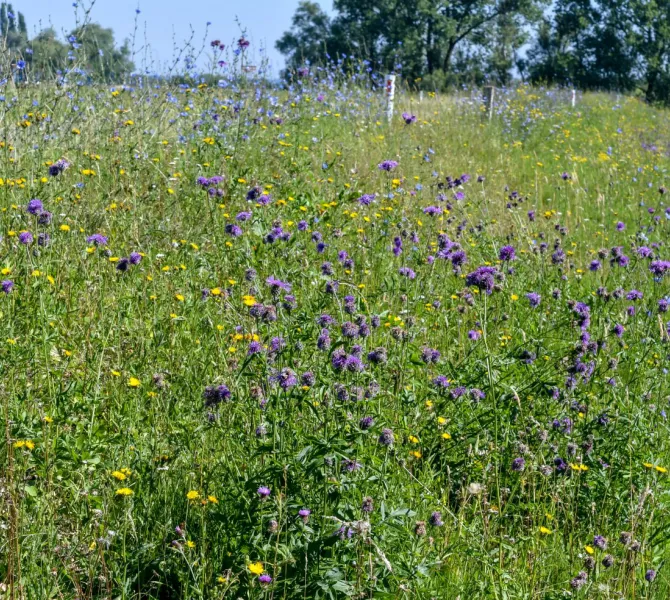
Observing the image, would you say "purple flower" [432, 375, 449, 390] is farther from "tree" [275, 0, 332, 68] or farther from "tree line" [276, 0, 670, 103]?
"tree" [275, 0, 332, 68]

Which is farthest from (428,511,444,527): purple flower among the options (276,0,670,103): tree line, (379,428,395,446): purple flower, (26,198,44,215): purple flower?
(276,0,670,103): tree line

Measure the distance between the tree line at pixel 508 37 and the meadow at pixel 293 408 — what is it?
112ft

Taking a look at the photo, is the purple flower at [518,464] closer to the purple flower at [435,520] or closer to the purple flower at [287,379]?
the purple flower at [435,520]

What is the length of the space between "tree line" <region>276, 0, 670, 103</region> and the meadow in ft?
112

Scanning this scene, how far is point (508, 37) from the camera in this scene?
4147cm

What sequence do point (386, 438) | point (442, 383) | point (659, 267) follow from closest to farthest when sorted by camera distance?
point (386, 438) → point (442, 383) → point (659, 267)

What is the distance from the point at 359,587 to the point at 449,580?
0.46m

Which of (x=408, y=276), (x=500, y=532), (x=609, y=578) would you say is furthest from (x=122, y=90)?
(x=609, y=578)

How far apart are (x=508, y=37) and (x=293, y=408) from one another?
42.4 m

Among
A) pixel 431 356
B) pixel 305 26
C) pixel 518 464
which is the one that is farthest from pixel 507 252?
pixel 305 26

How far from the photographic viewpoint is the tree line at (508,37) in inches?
1526

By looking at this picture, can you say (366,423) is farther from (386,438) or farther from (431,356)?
(431,356)

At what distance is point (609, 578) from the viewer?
2432 millimetres

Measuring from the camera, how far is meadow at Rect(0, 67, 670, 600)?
222cm
